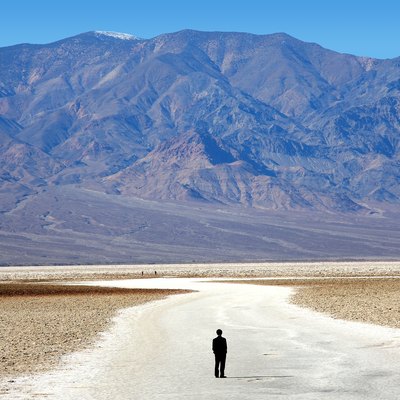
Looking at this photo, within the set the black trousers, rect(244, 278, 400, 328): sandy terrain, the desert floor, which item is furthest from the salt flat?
rect(244, 278, 400, 328): sandy terrain

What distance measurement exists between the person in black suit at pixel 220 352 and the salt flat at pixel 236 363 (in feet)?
0.71

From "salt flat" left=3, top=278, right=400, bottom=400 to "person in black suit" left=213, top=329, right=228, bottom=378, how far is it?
22 centimetres

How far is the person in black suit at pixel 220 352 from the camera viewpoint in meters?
19.3

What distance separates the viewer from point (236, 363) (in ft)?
74.8

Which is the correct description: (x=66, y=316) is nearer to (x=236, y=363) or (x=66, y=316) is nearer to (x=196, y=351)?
(x=196, y=351)

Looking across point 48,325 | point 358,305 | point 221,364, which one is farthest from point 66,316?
point 221,364

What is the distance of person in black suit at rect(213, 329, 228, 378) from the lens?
1931 cm

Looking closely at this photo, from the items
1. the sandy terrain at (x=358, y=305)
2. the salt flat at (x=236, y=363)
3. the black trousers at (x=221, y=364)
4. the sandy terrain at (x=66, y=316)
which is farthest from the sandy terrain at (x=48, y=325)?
the sandy terrain at (x=358, y=305)

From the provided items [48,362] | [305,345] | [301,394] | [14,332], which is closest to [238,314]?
[14,332]

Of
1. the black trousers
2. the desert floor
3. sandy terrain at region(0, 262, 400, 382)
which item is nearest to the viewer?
the desert floor

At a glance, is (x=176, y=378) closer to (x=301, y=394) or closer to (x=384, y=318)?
(x=301, y=394)

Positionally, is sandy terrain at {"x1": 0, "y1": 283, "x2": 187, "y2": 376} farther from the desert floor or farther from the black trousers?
the black trousers

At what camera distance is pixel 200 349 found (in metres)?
26.4

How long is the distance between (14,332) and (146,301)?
20.0 meters
